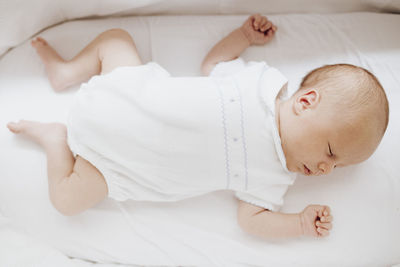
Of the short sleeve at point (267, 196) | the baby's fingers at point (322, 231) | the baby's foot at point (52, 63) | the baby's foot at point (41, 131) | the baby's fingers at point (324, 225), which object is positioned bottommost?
the baby's fingers at point (322, 231)

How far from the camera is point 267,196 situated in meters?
1.10

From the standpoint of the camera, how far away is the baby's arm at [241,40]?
4.09ft

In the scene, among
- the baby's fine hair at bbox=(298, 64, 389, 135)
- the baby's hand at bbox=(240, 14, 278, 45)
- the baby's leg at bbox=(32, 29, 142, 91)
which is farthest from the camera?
the baby's hand at bbox=(240, 14, 278, 45)

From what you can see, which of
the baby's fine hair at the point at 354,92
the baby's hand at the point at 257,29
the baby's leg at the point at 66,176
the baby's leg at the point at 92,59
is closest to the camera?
the baby's fine hair at the point at 354,92

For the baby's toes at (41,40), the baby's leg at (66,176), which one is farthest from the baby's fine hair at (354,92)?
the baby's toes at (41,40)

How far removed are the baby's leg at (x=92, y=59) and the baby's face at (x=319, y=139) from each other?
501mm

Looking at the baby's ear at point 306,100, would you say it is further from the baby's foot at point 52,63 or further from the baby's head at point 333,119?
the baby's foot at point 52,63

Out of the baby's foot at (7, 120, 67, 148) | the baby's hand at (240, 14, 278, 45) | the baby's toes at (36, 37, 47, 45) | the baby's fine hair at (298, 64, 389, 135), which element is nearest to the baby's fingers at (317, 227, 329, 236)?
→ the baby's fine hair at (298, 64, 389, 135)

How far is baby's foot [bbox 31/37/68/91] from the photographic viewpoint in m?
1.19

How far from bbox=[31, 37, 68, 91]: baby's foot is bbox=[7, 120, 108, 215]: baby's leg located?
0.16 metres

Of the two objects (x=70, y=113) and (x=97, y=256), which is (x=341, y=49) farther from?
(x=97, y=256)

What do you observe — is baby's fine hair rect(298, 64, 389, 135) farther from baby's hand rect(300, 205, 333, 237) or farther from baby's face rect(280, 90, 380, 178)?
baby's hand rect(300, 205, 333, 237)

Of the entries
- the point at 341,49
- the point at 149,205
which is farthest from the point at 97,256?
the point at 341,49

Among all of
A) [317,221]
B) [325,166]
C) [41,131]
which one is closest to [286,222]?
[317,221]
